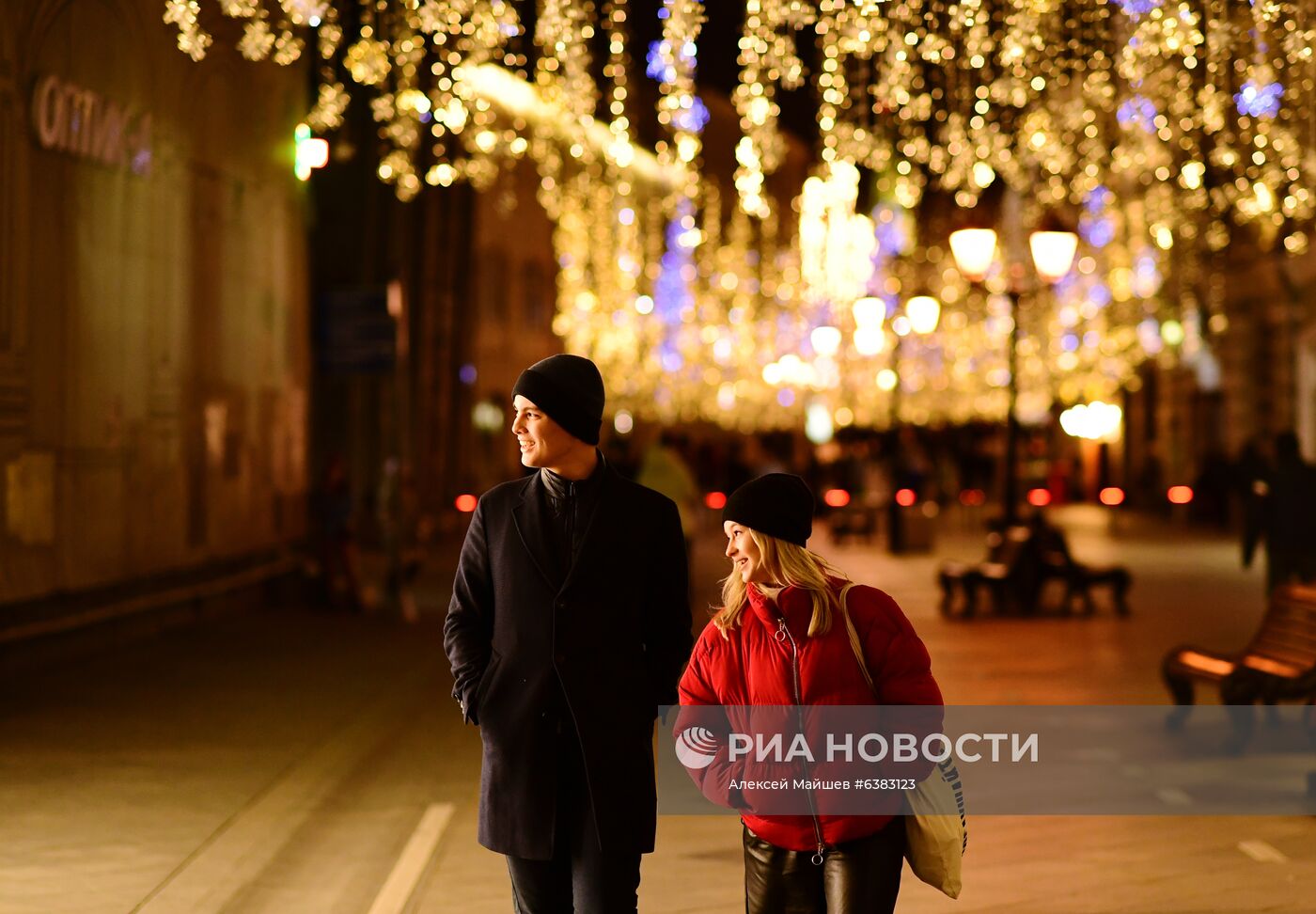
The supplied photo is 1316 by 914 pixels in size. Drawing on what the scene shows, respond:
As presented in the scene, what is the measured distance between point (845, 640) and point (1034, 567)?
16.3 metres

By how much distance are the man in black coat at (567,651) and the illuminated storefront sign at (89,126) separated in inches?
403

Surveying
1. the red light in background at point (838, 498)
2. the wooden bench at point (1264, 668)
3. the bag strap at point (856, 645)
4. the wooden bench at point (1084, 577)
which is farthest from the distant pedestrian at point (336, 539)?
the red light in background at point (838, 498)

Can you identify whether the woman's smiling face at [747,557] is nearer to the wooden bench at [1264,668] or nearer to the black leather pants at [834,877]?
the black leather pants at [834,877]

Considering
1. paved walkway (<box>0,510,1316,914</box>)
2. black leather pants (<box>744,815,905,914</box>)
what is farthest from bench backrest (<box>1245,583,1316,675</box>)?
black leather pants (<box>744,815,905,914</box>)

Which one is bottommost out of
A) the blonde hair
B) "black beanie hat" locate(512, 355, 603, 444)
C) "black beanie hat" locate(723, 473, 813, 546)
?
the blonde hair

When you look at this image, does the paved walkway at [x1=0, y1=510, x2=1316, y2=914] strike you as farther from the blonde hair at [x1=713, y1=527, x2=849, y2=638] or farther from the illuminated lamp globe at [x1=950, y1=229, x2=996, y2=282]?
A: the illuminated lamp globe at [x1=950, y1=229, x2=996, y2=282]

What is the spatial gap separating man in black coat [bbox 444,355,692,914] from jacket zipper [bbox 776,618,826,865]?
1.46 ft

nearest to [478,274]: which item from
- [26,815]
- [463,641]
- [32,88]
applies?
[32,88]

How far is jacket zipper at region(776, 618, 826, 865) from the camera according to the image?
4484 mm

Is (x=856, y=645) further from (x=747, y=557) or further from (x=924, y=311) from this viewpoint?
(x=924, y=311)

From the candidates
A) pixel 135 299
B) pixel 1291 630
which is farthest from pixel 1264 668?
pixel 135 299

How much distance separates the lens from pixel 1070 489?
186 ft

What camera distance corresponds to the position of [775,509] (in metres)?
4.56

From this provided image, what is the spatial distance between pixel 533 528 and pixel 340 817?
4642 millimetres
